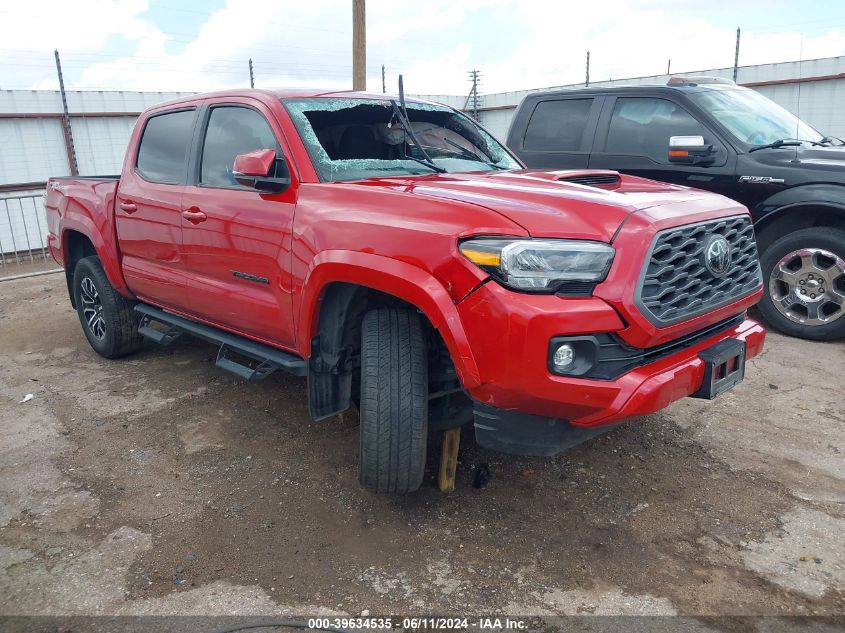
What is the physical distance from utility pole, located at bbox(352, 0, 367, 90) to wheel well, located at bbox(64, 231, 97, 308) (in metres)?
5.04

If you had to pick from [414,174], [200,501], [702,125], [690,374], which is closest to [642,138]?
[702,125]

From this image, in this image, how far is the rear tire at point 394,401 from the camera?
8.82ft

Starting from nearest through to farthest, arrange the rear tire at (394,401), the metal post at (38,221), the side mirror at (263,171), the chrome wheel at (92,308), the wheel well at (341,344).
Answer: the rear tire at (394,401), the wheel well at (341,344), the side mirror at (263,171), the chrome wheel at (92,308), the metal post at (38,221)

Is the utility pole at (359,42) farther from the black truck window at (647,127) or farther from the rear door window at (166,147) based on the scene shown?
the rear door window at (166,147)

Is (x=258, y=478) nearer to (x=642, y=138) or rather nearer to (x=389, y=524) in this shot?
(x=389, y=524)

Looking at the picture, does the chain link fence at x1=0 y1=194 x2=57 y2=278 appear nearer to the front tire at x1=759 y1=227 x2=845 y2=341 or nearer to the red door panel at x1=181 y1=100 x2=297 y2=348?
the red door panel at x1=181 y1=100 x2=297 y2=348

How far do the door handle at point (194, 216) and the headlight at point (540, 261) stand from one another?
1.96 metres

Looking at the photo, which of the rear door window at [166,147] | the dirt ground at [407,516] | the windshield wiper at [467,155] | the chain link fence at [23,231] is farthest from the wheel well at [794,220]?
the chain link fence at [23,231]

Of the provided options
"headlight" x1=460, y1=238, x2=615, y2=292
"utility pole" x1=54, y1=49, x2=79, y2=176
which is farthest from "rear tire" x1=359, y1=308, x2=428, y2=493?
"utility pole" x1=54, y1=49, x2=79, y2=176

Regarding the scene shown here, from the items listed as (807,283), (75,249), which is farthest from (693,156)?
(75,249)

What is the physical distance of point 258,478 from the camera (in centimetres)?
338

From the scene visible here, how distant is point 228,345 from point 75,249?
253 centimetres

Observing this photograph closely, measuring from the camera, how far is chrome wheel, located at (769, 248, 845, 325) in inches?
198

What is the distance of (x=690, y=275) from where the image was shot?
2.64m
